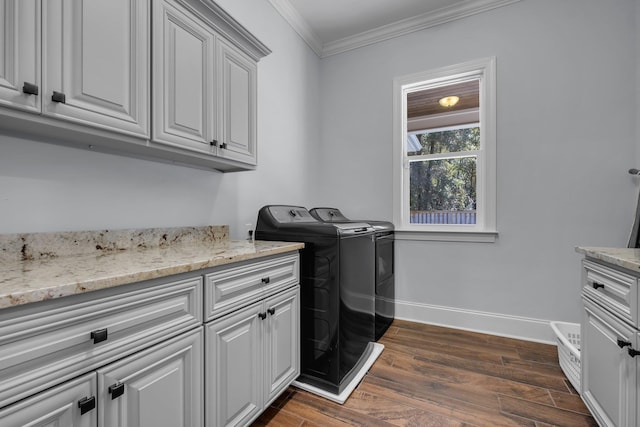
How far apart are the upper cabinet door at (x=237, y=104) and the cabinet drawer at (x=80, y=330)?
0.90m

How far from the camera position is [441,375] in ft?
6.29

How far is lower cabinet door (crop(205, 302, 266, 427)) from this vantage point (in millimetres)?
1153

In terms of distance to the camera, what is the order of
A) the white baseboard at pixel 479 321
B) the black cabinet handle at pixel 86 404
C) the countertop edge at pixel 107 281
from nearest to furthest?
1. the countertop edge at pixel 107 281
2. the black cabinet handle at pixel 86 404
3. the white baseboard at pixel 479 321

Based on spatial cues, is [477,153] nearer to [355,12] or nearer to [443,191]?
[443,191]

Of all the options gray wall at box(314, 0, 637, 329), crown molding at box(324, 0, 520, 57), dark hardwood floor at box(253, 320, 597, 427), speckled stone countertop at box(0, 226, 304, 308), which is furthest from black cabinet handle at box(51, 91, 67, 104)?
crown molding at box(324, 0, 520, 57)

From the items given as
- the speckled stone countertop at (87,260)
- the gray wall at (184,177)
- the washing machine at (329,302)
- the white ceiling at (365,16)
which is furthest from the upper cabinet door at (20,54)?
the white ceiling at (365,16)

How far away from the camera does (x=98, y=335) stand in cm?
79

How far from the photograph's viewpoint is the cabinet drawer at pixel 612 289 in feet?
3.59

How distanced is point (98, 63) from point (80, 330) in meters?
0.91

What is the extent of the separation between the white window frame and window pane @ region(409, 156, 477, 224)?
5 cm

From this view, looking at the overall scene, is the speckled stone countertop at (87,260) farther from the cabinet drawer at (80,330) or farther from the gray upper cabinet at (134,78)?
the gray upper cabinet at (134,78)

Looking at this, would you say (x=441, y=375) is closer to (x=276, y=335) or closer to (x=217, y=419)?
(x=276, y=335)

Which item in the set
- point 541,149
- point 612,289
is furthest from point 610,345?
point 541,149

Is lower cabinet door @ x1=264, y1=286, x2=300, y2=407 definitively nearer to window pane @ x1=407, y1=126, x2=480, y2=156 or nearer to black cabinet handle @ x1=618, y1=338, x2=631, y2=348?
black cabinet handle @ x1=618, y1=338, x2=631, y2=348
